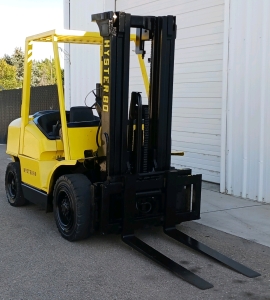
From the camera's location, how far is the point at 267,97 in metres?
7.54

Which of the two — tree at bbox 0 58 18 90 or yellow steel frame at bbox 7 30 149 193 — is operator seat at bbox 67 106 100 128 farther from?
tree at bbox 0 58 18 90

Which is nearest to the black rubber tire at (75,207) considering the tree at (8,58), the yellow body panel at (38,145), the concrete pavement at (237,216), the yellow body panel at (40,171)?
the yellow body panel at (40,171)

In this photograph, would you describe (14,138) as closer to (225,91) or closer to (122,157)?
(122,157)

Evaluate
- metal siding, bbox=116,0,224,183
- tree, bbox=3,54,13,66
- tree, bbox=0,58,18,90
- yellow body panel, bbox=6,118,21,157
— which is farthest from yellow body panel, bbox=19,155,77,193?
tree, bbox=3,54,13,66

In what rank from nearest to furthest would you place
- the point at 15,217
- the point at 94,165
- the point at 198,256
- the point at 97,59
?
the point at 198,256 → the point at 94,165 → the point at 15,217 → the point at 97,59

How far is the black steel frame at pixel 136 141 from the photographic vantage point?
5.49m

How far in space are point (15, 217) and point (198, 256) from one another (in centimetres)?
305

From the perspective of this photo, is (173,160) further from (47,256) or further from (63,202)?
(47,256)

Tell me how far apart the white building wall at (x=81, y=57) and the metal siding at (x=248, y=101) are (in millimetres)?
4953

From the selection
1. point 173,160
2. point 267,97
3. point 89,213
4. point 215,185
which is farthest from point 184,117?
point 89,213

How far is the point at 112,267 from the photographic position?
503 cm

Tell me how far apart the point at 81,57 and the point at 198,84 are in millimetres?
4529

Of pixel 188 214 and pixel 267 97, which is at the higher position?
pixel 267 97

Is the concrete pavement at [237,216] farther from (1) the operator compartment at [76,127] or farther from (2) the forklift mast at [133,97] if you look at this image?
(1) the operator compartment at [76,127]
